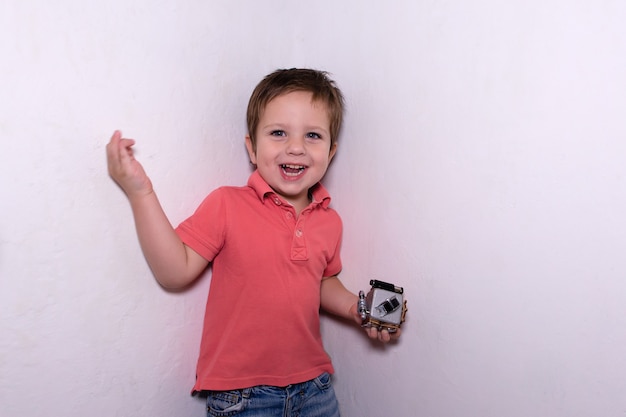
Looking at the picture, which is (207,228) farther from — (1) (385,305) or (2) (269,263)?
(1) (385,305)

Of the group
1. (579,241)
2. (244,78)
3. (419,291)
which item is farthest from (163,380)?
(579,241)

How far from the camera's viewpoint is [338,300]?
1073mm

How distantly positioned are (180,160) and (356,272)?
44cm

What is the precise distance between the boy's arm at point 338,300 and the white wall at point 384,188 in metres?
0.06

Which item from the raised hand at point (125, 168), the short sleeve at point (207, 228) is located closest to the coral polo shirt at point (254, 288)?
the short sleeve at point (207, 228)

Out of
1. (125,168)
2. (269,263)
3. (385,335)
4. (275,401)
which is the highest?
(125,168)

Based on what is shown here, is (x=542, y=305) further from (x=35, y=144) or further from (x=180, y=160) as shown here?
(x=35, y=144)

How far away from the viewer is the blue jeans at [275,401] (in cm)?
92

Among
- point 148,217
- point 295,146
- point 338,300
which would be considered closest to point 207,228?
point 148,217

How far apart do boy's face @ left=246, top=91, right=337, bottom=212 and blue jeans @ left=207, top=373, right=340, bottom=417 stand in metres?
0.38

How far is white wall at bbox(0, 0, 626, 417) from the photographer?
750mm

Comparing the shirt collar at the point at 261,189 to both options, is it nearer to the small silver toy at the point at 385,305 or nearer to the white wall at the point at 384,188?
the white wall at the point at 384,188

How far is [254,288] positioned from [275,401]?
22cm

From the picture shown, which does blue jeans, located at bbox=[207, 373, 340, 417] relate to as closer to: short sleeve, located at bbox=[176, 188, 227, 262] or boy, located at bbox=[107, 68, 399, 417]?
boy, located at bbox=[107, 68, 399, 417]
